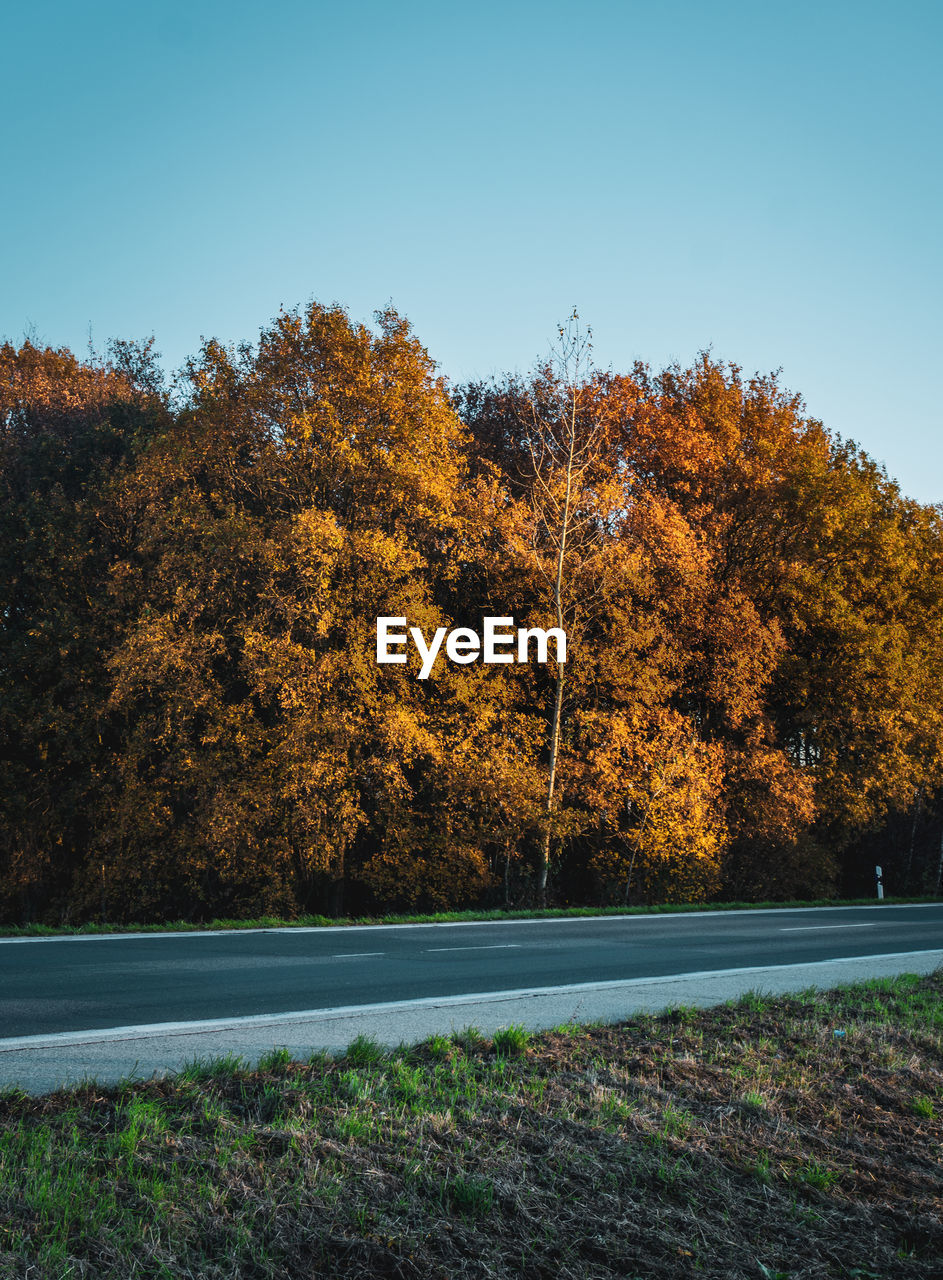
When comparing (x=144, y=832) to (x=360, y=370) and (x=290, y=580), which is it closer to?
(x=290, y=580)

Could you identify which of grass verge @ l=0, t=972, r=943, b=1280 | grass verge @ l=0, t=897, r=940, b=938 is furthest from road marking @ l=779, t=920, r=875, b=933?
grass verge @ l=0, t=972, r=943, b=1280

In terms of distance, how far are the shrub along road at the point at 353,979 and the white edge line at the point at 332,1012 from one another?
20 mm

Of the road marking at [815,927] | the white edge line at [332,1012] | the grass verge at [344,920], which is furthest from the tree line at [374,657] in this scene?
the white edge line at [332,1012]

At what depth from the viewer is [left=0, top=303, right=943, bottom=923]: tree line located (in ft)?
74.2

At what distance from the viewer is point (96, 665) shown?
23406 millimetres

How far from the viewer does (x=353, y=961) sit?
11.5 metres

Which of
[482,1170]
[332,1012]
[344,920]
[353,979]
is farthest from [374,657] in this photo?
[482,1170]

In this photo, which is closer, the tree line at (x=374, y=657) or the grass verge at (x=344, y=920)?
the grass verge at (x=344, y=920)

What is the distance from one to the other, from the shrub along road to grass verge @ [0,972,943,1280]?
1006 mm

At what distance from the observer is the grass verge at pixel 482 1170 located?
3.69 meters

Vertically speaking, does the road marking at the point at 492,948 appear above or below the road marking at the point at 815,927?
above

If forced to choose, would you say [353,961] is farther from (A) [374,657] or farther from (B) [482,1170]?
(A) [374,657]

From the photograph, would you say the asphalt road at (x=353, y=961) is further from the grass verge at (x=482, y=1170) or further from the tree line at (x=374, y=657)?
the tree line at (x=374, y=657)

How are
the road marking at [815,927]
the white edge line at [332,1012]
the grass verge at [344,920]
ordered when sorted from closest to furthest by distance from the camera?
1. the white edge line at [332,1012]
2. the grass verge at [344,920]
3. the road marking at [815,927]
